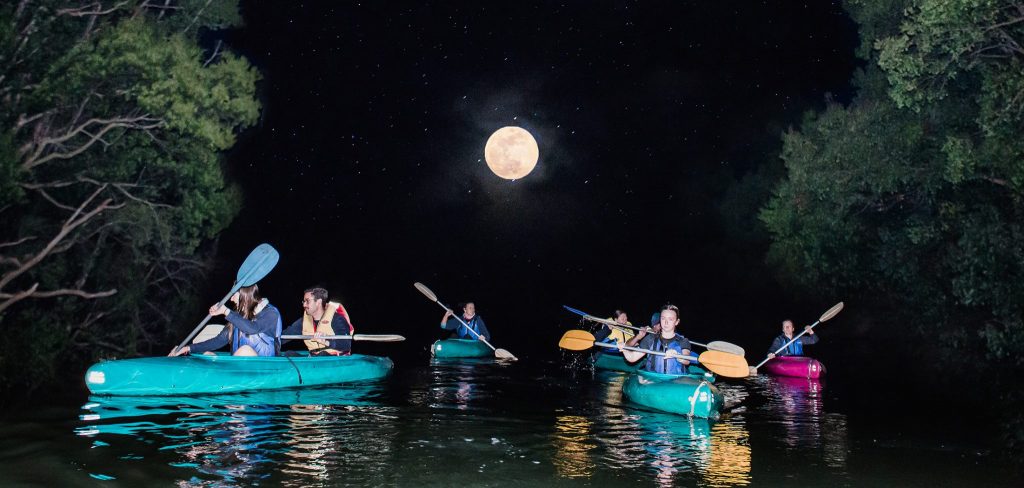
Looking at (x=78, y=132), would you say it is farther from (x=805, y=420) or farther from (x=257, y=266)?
(x=805, y=420)

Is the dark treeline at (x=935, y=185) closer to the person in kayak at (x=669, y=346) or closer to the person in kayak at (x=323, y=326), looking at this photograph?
the person in kayak at (x=669, y=346)

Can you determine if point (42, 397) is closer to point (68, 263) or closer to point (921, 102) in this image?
point (68, 263)

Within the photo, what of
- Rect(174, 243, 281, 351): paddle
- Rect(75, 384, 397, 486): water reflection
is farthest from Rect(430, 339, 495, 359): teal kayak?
Rect(174, 243, 281, 351): paddle

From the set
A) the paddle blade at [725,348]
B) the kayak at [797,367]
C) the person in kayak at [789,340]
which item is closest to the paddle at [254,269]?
the paddle blade at [725,348]

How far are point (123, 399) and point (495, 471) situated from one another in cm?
563

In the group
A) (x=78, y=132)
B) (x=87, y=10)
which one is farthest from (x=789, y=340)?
(x=87, y=10)

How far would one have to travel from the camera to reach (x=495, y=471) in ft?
25.0

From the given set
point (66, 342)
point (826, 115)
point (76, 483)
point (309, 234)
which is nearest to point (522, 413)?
point (76, 483)

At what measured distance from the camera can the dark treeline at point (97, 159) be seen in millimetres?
13383

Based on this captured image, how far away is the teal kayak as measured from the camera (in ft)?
67.4

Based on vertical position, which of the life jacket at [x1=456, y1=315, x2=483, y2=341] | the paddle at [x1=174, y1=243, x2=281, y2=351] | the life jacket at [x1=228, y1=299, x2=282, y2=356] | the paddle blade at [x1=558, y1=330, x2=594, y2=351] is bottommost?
the life jacket at [x1=228, y1=299, x2=282, y2=356]

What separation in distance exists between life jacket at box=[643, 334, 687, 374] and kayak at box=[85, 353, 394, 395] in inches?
191

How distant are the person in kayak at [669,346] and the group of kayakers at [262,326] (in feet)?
15.2

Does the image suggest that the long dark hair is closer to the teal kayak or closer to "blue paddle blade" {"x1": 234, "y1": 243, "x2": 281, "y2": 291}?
"blue paddle blade" {"x1": 234, "y1": 243, "x2": 281, "y2": 291}
